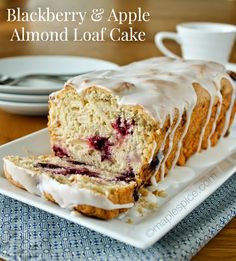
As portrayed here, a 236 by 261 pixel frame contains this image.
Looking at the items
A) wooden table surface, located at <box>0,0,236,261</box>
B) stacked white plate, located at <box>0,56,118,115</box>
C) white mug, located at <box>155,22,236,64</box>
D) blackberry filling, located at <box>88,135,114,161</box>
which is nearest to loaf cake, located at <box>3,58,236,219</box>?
blackberry filling, located at <box>88,135,114,161</box>

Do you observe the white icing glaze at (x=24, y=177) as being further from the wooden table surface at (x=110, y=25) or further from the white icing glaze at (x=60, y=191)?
the wooden table surface at (x=110, y=25)

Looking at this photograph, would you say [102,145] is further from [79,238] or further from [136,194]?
[79,238]

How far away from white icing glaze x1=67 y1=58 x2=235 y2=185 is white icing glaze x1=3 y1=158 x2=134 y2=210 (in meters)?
0.35

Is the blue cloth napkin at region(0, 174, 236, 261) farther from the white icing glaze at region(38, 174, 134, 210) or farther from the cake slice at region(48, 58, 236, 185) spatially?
the cake slice at region(48, 58, 236, 185)

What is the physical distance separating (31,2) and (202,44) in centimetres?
194

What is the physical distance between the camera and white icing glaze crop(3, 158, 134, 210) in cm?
155

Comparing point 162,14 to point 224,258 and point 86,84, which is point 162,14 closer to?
point 86,84

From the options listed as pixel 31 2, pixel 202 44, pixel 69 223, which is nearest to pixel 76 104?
pixel 69 223

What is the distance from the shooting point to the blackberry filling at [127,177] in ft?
5.83

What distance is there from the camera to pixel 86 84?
6.23 feet

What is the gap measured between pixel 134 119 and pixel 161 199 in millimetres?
271

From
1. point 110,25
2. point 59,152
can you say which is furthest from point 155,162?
point 110,25

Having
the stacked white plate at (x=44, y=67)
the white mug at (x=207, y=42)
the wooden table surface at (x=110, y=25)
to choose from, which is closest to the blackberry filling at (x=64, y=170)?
the wooden table surface at (x=110, y=25)

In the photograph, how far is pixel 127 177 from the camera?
6.00 feet
